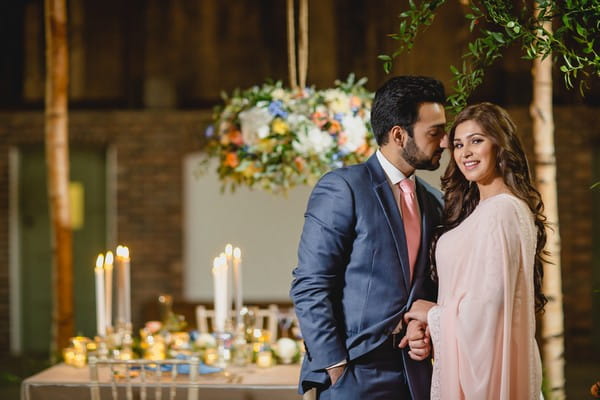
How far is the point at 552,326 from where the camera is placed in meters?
4.54

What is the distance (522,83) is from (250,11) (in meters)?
2.59

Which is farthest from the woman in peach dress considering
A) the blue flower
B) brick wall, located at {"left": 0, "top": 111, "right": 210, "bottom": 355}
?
brick wall, located at {"left": 0, "top": 111, "right": 210, "bottom": 355}

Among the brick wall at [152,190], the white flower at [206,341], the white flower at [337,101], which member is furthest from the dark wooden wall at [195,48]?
the white flower at [206,341]

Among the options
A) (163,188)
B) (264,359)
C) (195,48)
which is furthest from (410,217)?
(195,48)

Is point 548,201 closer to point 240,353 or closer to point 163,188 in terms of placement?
point 240,353

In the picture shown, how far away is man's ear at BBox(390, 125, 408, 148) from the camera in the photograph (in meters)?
2.74

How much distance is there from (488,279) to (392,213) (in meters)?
0.38

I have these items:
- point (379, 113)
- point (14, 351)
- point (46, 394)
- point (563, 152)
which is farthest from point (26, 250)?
point (379, 113)

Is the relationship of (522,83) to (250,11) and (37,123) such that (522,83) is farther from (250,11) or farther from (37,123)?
(37,123)

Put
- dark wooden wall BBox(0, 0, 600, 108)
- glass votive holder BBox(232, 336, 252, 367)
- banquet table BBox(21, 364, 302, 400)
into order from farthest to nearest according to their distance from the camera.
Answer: dark wooden wall BBox(0, 0, 600, 108) → glass votive holder BBox(232, 336, 252, 367) → banquet table BBox(21, 364, 302, 400)

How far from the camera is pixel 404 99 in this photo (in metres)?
2.71

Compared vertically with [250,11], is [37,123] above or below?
below

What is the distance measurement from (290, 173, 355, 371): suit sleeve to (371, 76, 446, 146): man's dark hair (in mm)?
263

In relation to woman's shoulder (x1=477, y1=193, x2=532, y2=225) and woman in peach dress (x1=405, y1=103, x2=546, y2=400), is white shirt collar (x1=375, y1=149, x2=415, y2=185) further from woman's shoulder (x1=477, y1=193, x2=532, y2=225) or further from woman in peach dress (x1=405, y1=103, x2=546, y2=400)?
woman's shoulder (x1=477, y1=193, x2=532, y2=225)
